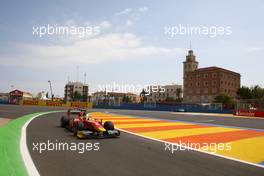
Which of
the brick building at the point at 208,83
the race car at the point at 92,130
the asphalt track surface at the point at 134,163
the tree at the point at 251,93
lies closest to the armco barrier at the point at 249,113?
the race car at the point at 92,130

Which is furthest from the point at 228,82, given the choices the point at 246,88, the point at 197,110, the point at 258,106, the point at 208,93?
the point at 258,106

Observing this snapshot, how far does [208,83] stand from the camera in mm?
102250

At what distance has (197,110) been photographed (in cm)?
5444

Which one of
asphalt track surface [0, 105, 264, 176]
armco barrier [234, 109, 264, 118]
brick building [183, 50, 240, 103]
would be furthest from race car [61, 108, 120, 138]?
brick building [183, 50, 240, 103]

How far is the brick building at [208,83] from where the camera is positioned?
328 ft

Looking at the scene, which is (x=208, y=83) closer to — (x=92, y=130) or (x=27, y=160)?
(x=92, y=130)

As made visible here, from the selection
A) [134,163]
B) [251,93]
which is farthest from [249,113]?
[251,93]

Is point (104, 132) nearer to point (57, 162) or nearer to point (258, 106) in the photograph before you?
point (57, 162)

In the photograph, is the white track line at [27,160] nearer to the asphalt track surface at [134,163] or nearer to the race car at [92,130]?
the asphalt track surface at [134,163]

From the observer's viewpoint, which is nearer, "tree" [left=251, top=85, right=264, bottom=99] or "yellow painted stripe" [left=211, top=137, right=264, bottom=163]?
"yellow painted stripe" [left=211, top=137, right=264, bottom=163]

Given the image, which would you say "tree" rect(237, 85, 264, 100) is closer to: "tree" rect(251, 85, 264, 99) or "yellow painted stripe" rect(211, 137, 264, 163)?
"tree" rect(251, 85, 264, 99)

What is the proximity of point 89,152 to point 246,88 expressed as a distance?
86189 millimetres

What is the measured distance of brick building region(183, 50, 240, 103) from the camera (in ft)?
328

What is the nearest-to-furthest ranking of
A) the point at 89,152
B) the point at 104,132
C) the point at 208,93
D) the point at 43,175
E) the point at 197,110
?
the point at 43,175
the point at 89,152
the point at 104,132
the point at 197,110
the point at 208,93
